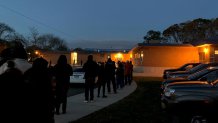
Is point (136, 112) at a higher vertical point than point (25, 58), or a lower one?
lower

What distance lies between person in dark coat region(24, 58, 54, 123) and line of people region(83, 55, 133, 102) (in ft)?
38.7

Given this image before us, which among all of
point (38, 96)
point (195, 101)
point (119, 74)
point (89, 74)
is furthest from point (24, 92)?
point (119, 74)

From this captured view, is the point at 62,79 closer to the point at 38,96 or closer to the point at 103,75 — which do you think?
the point at 103,75

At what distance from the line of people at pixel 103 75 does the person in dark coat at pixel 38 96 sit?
1181 centimetres

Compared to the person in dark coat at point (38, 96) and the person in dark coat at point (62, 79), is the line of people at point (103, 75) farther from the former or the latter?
the person in dark coat at point (38, 96)

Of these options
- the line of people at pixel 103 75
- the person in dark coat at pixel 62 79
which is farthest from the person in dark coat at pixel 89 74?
the person in dark coat at pixel 62 79

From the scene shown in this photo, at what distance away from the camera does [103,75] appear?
63.9ft

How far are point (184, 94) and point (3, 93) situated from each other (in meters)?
6.27

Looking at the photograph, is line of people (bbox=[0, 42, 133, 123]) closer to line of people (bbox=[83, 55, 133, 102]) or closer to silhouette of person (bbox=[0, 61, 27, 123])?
silhouette of person (bbox=[0, 61, 27, 123])

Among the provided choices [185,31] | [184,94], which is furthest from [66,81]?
[185,31]

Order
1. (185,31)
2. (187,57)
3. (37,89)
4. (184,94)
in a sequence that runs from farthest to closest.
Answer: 1. (185,31)
2. (187,57)
3. (184,94)
4. (37,89)

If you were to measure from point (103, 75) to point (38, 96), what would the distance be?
1582 cm

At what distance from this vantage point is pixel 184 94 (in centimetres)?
921

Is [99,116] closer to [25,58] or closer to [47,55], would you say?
[25,58]
